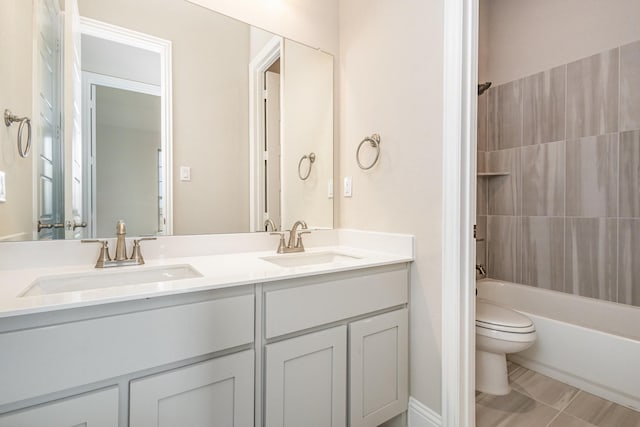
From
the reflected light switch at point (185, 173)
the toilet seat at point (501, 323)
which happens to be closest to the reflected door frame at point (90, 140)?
the reflected light switch at point (185, 173)

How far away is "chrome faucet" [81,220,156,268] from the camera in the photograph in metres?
1.13

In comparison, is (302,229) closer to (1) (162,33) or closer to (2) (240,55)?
(2) (240,55)

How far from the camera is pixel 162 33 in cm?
135

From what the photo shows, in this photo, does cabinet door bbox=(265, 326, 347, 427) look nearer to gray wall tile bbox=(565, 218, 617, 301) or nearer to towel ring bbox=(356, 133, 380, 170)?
towel ring bbox=(356, 133, 380, 170)

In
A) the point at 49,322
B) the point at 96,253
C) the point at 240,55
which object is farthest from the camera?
the point at 240,55

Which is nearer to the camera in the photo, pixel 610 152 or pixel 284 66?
pixel 284 66

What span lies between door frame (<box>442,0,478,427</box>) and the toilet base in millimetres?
521

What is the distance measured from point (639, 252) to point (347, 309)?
1941mm

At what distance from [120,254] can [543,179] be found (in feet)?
8.85

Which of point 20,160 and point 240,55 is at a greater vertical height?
point 240,55

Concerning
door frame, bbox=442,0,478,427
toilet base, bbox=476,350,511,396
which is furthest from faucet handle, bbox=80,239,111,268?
toilet base, bbox=476,350,511,396

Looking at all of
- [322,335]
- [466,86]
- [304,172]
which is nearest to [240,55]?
[304,172]

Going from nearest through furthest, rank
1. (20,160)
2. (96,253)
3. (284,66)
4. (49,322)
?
(49,322), (20,160), (96,253), (284,66)

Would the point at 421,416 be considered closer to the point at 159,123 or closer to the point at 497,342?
the point at 497,342
